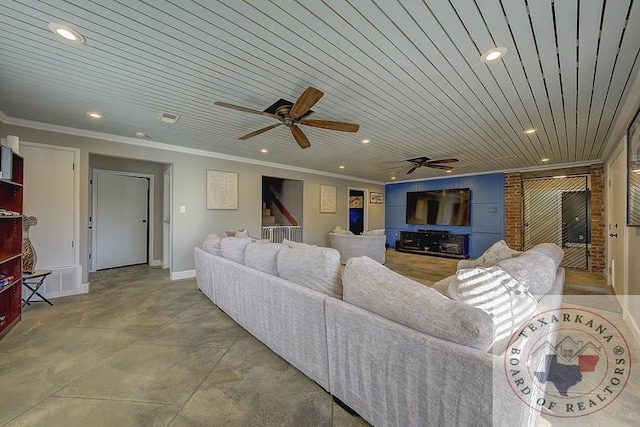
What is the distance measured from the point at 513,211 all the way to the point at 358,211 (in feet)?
12.9

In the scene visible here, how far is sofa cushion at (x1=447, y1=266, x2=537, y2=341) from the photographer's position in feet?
4.03

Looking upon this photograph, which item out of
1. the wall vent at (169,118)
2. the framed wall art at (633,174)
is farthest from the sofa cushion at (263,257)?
the framed wall art at (633,174)

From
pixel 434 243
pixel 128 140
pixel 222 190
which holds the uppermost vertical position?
pixel 128 140

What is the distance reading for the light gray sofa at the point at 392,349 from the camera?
3.17 feet

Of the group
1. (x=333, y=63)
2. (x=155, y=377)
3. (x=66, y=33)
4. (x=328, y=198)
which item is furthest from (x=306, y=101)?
(x=328, y=198)

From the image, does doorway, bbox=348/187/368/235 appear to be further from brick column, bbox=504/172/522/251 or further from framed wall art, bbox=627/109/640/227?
framed wall art, bbox=627/109/640/227

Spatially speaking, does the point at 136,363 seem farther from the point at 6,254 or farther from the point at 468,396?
the point at 468,396

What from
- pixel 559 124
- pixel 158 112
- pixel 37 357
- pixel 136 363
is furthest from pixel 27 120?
pixel 559 124

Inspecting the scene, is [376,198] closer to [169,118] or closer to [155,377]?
[169,118]

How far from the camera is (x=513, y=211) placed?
6199 mm

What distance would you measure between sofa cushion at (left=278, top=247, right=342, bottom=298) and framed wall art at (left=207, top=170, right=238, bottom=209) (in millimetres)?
3434

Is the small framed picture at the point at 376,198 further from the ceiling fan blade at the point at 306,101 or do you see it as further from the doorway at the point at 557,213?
the ceiling fan blade at the point at 306,101

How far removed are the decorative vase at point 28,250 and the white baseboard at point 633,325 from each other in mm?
6221

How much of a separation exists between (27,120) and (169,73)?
2613 mm
